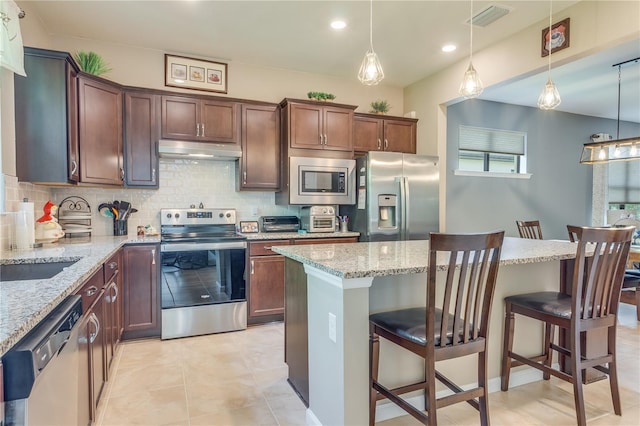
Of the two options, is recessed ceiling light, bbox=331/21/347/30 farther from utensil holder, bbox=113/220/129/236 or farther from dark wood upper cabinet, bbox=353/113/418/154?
utensil holder, bbox=113/220/129/236

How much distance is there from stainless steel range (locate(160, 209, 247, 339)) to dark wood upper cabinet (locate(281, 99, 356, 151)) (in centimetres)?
132

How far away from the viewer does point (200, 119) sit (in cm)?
376

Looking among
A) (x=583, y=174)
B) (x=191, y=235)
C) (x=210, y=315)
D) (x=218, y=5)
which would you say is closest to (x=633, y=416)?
(x=210, y=315)

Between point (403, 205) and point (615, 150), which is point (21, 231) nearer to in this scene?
point (403, 205)

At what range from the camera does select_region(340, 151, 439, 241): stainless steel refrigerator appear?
4.02 metres

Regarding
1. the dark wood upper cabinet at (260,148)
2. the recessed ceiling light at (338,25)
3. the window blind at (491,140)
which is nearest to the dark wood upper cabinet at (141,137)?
the dark wood upper cabinet at (260,148)

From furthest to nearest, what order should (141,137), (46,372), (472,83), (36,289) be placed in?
(141,137)
(472,83)
(36,289)
(46,372)

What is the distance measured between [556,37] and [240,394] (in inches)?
149

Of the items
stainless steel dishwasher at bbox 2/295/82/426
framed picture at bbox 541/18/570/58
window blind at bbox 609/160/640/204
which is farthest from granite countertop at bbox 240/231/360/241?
window blind at bbox 609/160/640/204

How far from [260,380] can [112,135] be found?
254 centimetres

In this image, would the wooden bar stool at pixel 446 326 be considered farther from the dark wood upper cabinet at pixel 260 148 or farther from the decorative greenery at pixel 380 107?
the decorative greenery at pixel 380 107

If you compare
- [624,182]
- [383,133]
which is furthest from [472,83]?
[624,182]

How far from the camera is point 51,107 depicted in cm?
271

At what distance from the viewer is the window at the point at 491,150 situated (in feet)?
17.3
